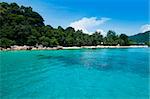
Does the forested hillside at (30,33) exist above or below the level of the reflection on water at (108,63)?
above

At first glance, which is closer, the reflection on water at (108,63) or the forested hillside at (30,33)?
the reflection on water at (108,63)

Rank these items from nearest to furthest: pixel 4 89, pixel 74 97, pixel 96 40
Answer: pixel 74 97 < pixel 4 89 < pixel 96 40

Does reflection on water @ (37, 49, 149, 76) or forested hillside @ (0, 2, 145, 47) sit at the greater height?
forested hillside @ (0, 2, 145, 47)

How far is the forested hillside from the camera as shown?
3806 cm

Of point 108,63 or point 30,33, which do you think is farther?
point 30,33

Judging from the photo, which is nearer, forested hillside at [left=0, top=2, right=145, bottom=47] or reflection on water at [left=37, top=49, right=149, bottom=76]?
reflection on water at [left=37, top=49, right=149, bottom=76]

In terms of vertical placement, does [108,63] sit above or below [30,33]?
below

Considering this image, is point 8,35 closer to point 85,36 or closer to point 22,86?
point 85,36

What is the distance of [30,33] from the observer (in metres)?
39.8

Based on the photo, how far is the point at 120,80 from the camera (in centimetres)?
1136

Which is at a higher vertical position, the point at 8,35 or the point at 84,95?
the point at 8,35

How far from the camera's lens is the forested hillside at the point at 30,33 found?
38.1 metres

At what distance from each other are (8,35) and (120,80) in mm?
28599

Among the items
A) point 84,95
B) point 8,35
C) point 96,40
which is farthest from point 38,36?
point 84,95
